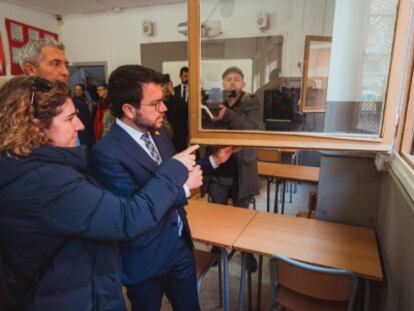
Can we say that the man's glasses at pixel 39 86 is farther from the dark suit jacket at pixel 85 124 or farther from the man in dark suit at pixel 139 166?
the dark suit jacket at pixel 85 124

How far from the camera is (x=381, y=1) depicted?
1.41 meters

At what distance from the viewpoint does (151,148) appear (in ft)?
4.28

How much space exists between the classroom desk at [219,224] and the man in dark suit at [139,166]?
0.27 meters

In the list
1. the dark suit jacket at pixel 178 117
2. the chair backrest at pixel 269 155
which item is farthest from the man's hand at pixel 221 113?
the dark suit jacket at pixel 178 117

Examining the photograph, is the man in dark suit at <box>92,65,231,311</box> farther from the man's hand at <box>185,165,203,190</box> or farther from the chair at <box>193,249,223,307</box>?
the chair at <box>193,249,223,307</box>

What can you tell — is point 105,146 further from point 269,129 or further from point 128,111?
point 269,129

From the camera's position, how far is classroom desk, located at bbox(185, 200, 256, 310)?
1.57 m

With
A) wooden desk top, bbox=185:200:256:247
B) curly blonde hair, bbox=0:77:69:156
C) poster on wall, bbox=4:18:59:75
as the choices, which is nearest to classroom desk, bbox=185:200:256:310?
wooden desk top, bbox=185:200:256:247

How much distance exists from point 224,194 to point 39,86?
170 centimetres

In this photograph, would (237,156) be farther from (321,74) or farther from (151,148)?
(151,148)

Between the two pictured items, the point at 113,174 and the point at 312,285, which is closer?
the point at 113,174

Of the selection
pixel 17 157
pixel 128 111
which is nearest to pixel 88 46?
pixel 128 111

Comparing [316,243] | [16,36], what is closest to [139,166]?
[316,243]

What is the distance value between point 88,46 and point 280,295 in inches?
214
